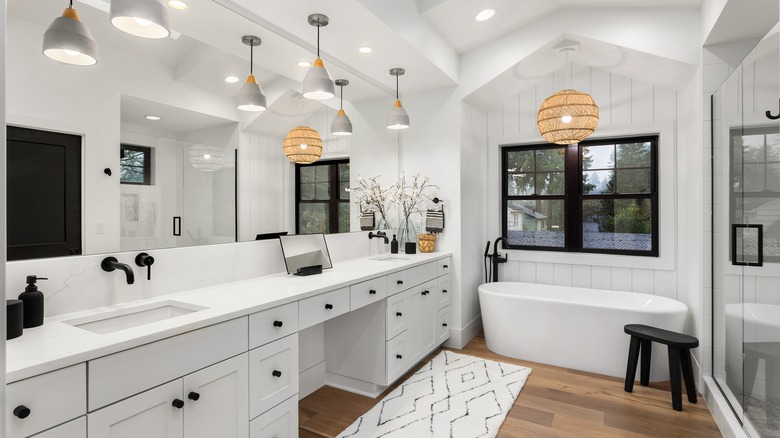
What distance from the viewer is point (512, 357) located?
349 centimetres

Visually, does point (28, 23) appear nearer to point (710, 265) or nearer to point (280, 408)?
point (280, 408)

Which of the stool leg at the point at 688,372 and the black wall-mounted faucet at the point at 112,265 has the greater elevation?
the black wall-mounted faucet at the point at 112,265

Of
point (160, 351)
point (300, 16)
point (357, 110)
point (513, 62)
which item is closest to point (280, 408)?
point (160, 351)

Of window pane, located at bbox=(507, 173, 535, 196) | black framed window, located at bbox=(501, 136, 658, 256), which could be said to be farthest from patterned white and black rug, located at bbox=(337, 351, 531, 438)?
window pane, located at bbox=(507, 173, 535, 196)

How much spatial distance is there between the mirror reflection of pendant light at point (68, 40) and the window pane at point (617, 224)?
408 centimetres

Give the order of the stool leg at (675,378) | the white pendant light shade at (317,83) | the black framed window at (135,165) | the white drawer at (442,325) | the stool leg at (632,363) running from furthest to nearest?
the white drawer at (442,325)
the stool leg at (632,363)
the stool leg at (675,378)
the white pendant light shade at (317,83)
the black framed window at (135,165)

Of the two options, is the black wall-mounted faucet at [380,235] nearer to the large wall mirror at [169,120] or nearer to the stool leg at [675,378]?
the large wall mirror at [169,120]

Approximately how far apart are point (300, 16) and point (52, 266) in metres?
1.84

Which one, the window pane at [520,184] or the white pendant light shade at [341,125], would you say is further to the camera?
the window pane at [520,184]

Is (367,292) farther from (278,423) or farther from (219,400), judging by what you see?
(219,400)

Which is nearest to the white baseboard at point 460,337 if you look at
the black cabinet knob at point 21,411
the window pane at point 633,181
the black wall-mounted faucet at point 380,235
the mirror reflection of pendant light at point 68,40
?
the black wall-mounted faucet at point 380,235

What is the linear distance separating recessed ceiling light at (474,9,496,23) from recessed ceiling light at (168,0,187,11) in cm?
213

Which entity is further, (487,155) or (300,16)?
(487,155)

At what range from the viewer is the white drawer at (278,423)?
1686 mm
